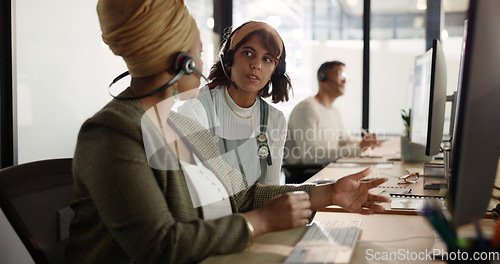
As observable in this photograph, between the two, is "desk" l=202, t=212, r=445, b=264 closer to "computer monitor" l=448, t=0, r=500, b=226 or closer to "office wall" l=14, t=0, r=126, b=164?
"computer monitor" l=448, t=0, r=500, b=226

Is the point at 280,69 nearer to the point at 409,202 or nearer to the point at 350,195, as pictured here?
the point at 409,202

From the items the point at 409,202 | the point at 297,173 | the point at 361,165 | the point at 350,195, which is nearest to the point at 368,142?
the point at 361,165

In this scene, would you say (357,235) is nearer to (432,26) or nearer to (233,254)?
(233,254)

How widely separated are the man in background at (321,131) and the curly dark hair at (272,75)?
37.0 inches

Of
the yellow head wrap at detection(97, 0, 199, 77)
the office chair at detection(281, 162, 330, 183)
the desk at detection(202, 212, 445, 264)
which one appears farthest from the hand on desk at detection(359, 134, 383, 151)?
the yellow head wrap at detection(97, 0, 199, 77)

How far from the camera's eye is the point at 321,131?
11.7 ft

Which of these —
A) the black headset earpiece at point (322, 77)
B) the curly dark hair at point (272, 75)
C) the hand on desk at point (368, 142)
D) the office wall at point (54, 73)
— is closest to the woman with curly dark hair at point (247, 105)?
the curly dark hair at point (272, 75)

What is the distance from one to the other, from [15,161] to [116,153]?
1.49 m

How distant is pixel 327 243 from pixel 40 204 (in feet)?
2.41

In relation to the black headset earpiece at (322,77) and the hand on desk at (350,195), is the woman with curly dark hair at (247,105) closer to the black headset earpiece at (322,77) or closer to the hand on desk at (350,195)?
the hand on desk at (350,195)

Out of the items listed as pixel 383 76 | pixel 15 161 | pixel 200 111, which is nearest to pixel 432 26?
pixel 383 76

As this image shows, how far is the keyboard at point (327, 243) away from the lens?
2.88 feet

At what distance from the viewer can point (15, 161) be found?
6.93ft

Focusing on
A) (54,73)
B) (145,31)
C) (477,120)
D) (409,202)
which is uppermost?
(145,31)
